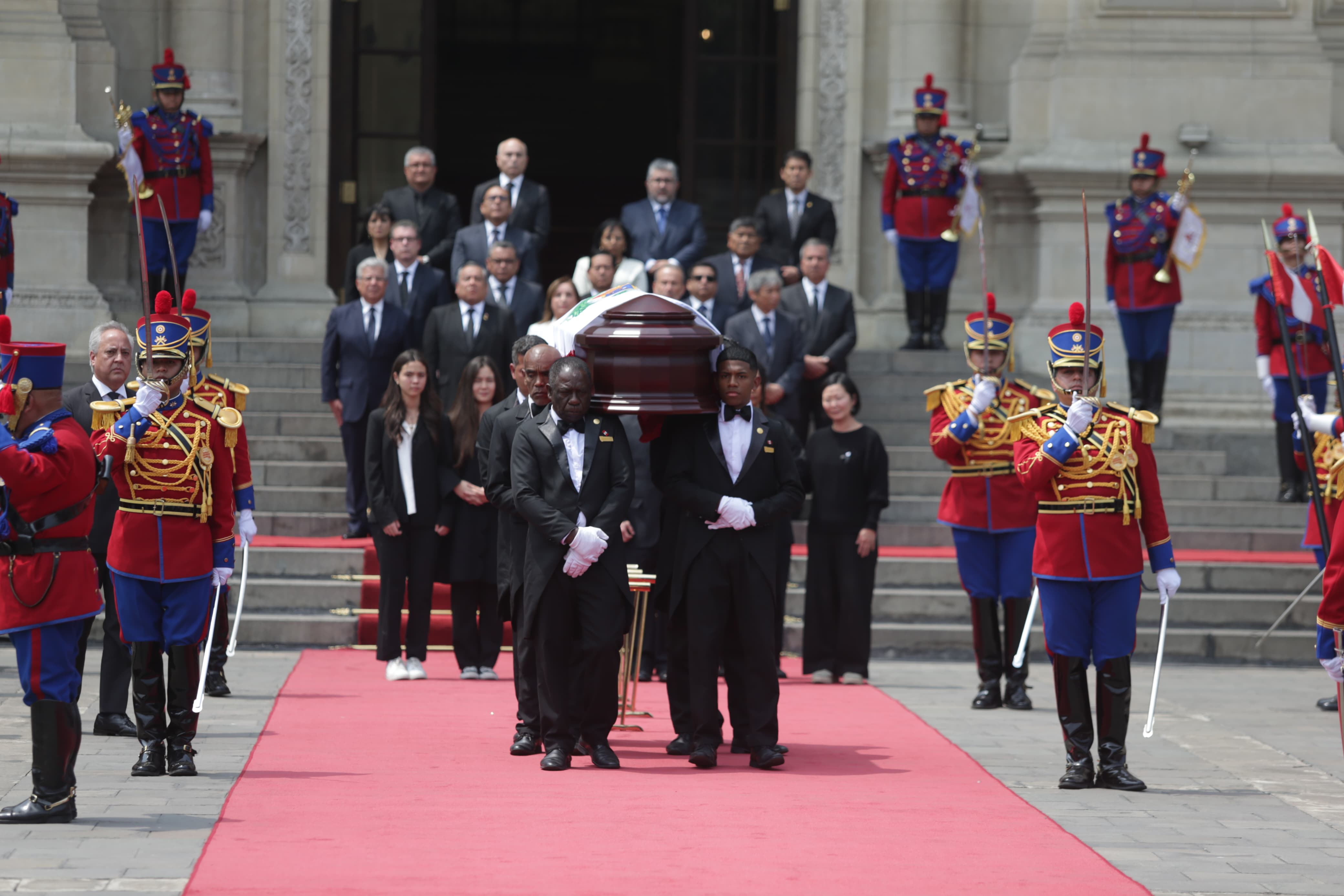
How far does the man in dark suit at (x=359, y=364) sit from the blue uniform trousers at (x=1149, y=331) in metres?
5.81

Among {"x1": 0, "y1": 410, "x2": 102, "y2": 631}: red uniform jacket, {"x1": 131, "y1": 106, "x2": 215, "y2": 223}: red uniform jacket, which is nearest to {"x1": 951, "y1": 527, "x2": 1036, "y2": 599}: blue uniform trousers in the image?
{"x1": 0, "y1": 410, "x2": 102, "y2": 631}: red uniform jacket

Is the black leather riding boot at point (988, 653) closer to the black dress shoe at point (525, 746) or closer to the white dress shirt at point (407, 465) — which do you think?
the black dress shoe at point (525, 746)

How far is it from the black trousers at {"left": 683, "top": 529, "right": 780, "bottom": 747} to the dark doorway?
30.6 feet

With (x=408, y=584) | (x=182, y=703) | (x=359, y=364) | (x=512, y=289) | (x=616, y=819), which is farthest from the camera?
(x=512, y=289)

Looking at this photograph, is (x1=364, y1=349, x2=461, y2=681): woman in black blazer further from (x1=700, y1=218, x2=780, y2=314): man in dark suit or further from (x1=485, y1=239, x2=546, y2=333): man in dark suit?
(x1=700, y1=218, x2=780, y2=314): man in dark suit

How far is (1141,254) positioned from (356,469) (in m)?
6.38

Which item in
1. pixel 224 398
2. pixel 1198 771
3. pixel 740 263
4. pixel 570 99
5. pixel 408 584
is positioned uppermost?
pixel 570 99

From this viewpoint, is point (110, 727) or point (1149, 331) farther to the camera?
point (1149, 331)

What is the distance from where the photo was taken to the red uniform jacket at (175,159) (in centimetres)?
1499

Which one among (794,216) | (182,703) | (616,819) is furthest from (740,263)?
(616,819)

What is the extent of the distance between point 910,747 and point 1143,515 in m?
1.69

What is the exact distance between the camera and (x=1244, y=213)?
16.3m

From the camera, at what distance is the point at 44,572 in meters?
6.91

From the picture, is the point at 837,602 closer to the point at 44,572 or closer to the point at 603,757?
the point at 603,757
